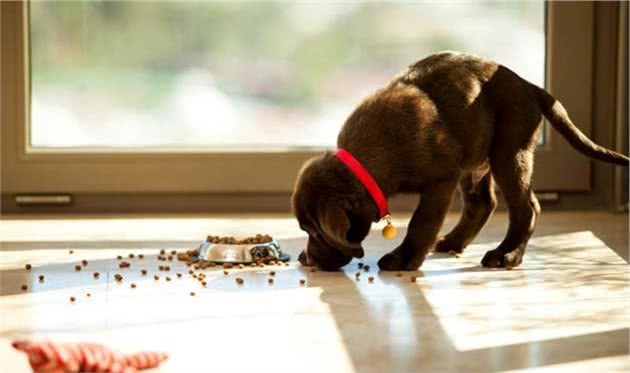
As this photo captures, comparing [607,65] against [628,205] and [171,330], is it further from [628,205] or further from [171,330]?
[171,330]

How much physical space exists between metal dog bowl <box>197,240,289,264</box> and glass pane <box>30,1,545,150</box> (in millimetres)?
1483

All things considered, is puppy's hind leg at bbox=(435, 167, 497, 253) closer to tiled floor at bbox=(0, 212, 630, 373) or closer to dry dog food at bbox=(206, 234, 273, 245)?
tiled floor at bbox=(0, 212, 630, 373)

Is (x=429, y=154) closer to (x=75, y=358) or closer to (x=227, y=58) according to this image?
(x=75, y=358)

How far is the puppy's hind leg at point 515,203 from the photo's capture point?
3.62 m

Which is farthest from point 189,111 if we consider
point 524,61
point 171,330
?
point 171,330

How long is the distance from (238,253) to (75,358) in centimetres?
157

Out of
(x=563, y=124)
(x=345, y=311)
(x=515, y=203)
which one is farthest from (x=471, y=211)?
(x=345, y=311)

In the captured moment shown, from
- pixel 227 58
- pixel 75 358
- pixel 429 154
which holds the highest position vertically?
pixel 227 58

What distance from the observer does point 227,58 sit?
523 centimetres

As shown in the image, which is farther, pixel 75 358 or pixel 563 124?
pixel 563 124

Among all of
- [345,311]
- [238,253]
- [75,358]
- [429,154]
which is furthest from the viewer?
[238,253]

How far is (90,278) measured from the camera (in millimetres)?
3459

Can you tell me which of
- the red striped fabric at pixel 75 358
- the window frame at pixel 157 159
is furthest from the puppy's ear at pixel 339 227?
the window frame at pixel 157 159

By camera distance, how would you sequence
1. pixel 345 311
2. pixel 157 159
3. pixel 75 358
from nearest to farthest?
pixel 75 358
pixel 345 311
pixel 157 159
